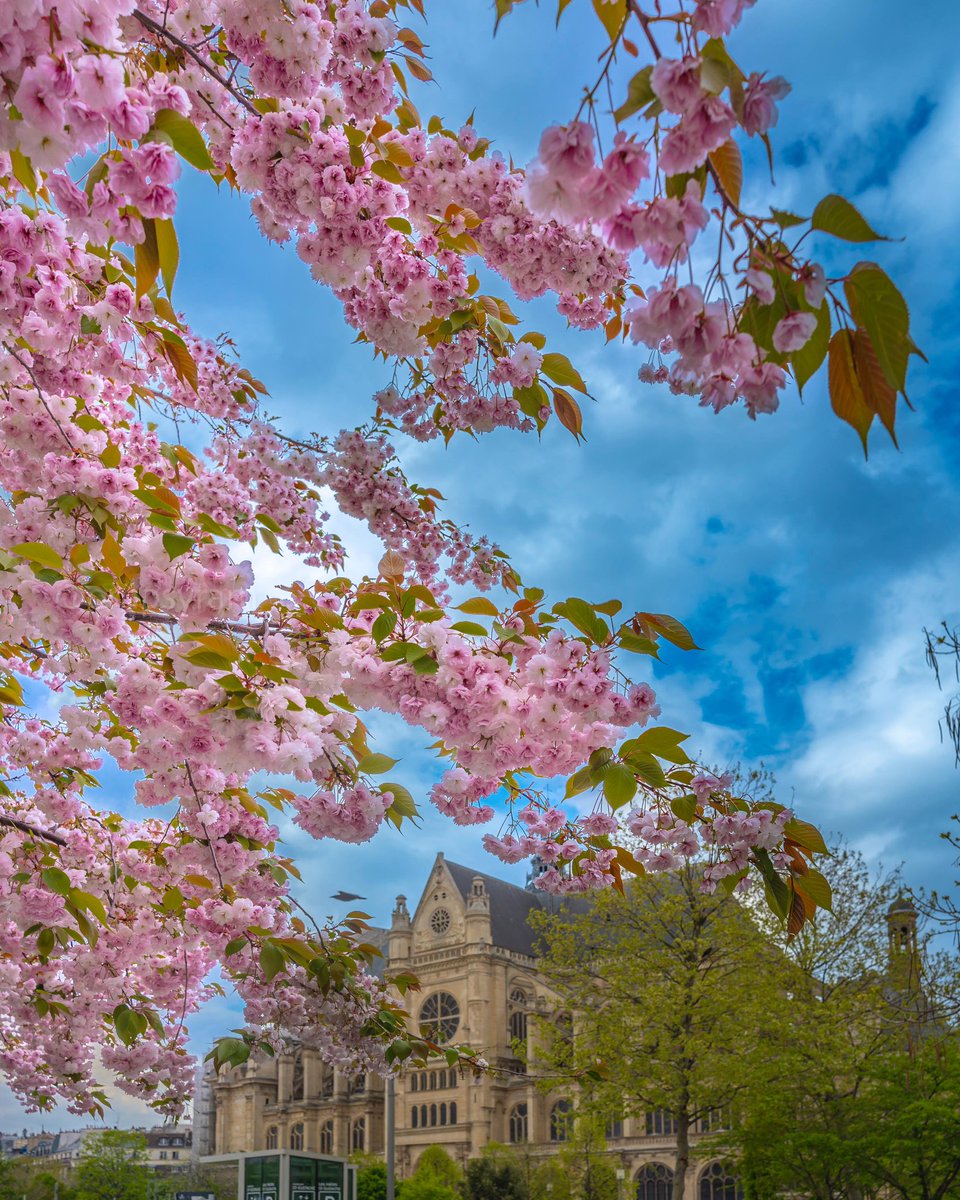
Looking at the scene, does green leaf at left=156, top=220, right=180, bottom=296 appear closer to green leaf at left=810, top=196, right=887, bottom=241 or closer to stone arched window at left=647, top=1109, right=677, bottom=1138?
green leaf at left=810, top=196, right=887, bottom=241

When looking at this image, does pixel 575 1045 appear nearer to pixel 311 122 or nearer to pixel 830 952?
pixel 830 952

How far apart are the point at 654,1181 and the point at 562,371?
39.3 m

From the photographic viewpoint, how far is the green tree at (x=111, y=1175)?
128 feet

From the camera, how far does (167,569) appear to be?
3.22m

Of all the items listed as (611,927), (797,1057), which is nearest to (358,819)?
(797,1057)

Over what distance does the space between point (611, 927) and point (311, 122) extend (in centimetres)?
1923

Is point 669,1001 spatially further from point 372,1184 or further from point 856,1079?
point 372,1184

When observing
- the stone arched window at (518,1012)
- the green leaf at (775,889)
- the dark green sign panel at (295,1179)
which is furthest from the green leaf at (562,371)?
the stone arched window at (518,1012)

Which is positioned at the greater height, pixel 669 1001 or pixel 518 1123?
pixel 669 1001

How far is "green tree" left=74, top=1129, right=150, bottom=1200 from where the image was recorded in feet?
128

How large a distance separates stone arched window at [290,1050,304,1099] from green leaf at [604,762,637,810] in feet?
198

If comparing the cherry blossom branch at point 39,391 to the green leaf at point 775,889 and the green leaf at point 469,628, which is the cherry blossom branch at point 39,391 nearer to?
the green leaf at point 469,628

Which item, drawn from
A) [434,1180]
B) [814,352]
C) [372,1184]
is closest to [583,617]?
[814,352]

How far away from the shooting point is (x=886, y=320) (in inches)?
54.2
